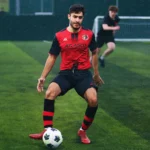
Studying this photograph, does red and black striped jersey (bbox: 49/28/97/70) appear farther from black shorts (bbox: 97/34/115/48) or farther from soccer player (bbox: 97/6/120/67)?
black shorts (bbox: 97/34/115/48)

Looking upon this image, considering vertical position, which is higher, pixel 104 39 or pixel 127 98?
pixel 104 39

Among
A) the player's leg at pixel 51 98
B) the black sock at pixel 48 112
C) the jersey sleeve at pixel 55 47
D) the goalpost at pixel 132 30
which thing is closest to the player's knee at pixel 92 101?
the player's leg at pixel 51 98

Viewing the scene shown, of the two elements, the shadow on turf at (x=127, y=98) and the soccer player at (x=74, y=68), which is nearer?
the soccer player at (x=74, y=68)

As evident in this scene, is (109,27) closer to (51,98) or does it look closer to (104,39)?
(104,39)

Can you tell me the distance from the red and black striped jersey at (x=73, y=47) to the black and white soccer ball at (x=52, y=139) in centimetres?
104

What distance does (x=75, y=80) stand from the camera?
750cm

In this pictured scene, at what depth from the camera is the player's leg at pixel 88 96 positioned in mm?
7309

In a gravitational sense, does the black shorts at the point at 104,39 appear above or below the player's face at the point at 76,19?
below

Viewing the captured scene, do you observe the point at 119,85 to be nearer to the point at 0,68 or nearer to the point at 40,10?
the point at 0,68

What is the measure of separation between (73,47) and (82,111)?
2.69 metres

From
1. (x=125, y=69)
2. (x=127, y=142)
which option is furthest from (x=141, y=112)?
(x=125, y=69)

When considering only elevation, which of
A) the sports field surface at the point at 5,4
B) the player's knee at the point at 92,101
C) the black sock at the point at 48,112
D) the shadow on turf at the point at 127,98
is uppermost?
the player's knee at the point at 92,101

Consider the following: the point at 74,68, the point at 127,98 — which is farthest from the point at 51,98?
the point at 127,98

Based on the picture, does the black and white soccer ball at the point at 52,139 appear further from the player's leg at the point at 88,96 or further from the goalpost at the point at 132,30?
the goalpost at the point at 132,30
